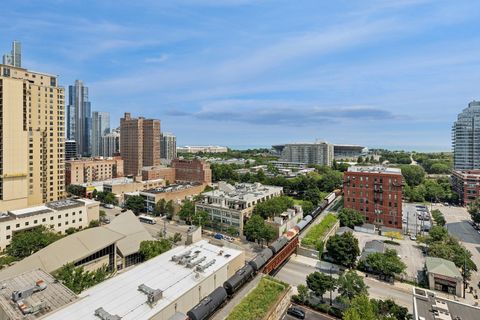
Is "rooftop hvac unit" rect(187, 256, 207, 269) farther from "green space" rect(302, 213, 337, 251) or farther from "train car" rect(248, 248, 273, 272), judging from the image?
"green space" rect(302, 213, 337, 251)

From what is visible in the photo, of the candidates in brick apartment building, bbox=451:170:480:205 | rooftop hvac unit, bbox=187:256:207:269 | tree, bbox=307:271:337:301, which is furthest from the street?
brick apartment building, bbox=451:170:480:205

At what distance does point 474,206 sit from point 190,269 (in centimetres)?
6934

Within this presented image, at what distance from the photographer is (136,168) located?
411 feet

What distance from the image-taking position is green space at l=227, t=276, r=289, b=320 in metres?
22.9

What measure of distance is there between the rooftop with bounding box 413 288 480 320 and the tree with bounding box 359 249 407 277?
12.2 m

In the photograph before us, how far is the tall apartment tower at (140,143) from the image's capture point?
4892 inches

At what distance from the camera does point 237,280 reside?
92.2 feet

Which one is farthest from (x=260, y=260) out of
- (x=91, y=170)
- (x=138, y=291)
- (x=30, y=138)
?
(x=91, y=170)

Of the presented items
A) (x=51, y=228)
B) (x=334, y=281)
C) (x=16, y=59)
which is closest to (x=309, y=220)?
(x=334, y=281)

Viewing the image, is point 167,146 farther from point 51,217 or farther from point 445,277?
point 445,277

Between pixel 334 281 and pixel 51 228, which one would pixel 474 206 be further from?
pixel 51 228

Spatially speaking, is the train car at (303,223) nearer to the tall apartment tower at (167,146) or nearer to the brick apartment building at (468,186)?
the brick apartment building at (468,186)

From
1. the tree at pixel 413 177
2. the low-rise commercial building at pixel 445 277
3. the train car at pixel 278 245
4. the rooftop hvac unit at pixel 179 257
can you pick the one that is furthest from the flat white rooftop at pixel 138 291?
the tree at pixel 413 177

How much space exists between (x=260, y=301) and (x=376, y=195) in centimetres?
4826
